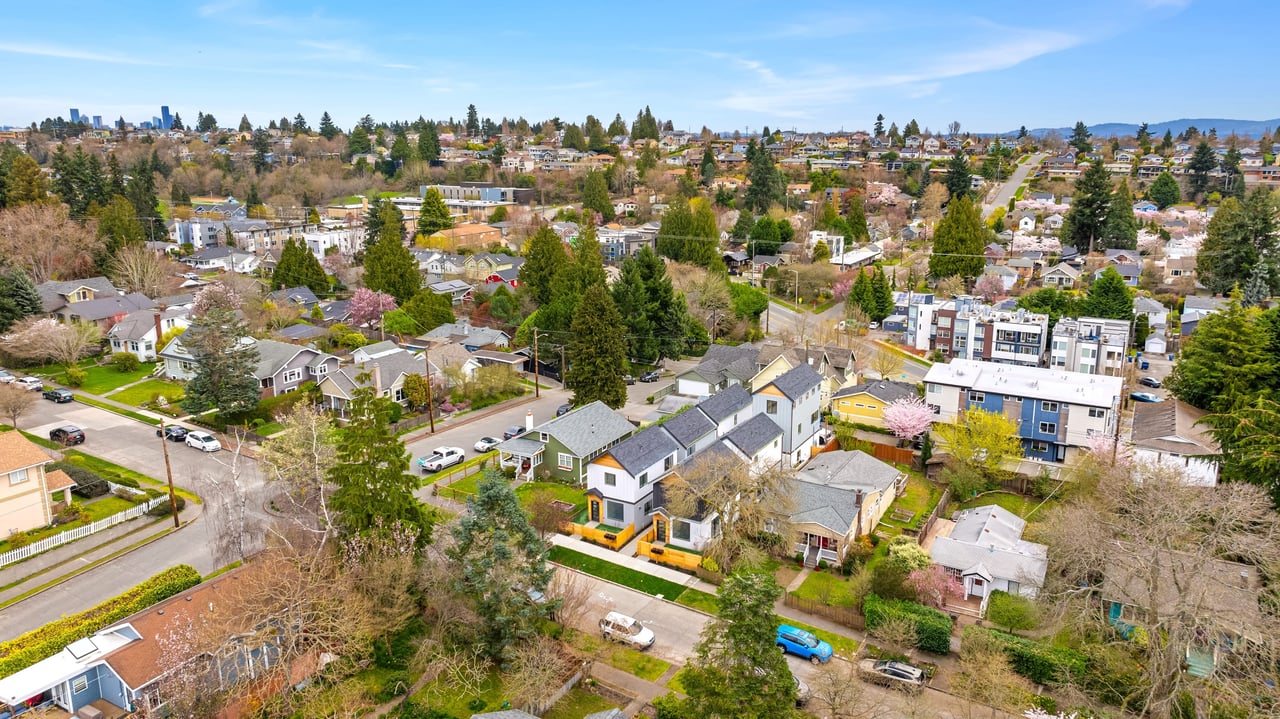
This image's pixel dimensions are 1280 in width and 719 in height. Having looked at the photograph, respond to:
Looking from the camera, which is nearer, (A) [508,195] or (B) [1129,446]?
(B) [1129,446]

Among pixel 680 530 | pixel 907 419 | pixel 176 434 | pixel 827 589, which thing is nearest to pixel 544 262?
pixel 176 434

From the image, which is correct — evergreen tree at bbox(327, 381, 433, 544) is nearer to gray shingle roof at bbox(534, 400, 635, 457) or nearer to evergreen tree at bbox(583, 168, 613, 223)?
gray shingle roof at bbox(534, 400, 635, 457)

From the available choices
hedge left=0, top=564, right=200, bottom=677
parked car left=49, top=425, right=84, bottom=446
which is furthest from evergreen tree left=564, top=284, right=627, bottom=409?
parked car left=49, top=425, right=84, bottom=446

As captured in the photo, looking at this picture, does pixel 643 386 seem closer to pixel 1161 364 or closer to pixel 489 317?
pixel 489 317

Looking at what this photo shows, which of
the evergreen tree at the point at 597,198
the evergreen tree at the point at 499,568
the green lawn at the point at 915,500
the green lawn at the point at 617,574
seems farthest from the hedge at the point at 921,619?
the evergreen tree at the point at 597,198

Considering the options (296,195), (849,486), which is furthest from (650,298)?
(296,195)
